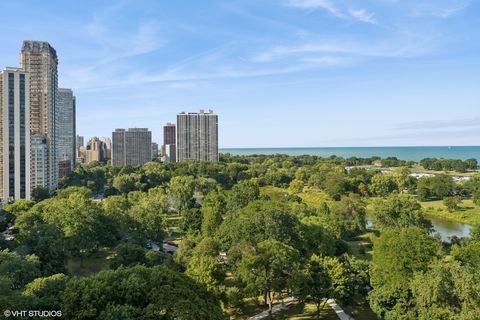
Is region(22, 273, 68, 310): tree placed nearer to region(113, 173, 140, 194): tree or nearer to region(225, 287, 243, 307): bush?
region(225, 287, 243, 307): bush

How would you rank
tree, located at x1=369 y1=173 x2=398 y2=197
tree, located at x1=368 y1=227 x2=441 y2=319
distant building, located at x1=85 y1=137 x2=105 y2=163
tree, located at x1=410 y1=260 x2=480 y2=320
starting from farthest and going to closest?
1. distant building, located at x1=85 y1=137 x2=105 y2=163
2. tree, located at x1=369 y1=173 x2=398 y2=197
3. tree, located at x1=368 y1=227 x2=441 y2=319
4. tree, located at x1=410 y1=260 x2=480 y2=320

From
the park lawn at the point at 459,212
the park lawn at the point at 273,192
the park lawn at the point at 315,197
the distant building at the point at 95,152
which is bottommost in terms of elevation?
the park lawn at the point at 459,212

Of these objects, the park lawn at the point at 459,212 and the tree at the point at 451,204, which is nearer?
the park lawn at the point at 459,212

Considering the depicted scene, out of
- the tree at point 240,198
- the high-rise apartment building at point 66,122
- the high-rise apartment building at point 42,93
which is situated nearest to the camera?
the tree at point 240,198

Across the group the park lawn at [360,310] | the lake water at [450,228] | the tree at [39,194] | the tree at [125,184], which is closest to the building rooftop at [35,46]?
the tree at [39,194]

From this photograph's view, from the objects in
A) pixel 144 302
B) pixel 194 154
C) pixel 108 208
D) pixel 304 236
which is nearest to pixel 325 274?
pixel 304 236

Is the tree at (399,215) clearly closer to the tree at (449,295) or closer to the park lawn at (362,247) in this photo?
the park lawn at (362,247)

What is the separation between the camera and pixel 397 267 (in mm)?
17344

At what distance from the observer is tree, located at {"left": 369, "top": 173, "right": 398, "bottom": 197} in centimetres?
5747

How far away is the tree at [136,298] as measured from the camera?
10.8 metres

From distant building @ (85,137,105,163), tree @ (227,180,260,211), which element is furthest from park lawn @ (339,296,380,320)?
distant building @ (85,137,105,163)

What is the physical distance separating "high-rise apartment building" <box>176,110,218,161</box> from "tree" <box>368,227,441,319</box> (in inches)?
3335

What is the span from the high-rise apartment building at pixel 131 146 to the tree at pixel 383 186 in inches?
3041

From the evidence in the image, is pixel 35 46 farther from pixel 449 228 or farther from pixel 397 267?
pixel 449 228
